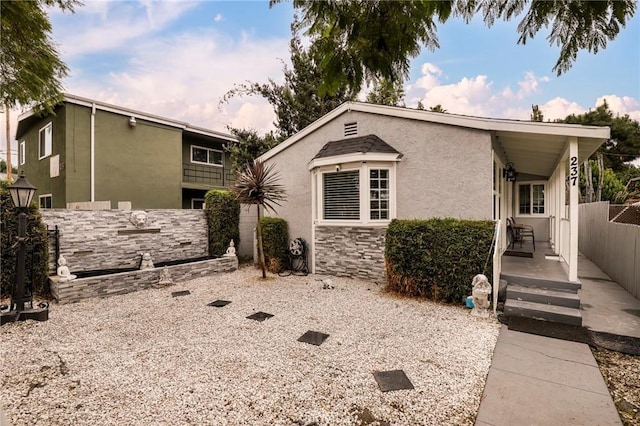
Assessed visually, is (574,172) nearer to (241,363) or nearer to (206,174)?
(241,363)

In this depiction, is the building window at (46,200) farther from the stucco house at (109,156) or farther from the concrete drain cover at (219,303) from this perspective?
the concrete drain cover at (219,303)

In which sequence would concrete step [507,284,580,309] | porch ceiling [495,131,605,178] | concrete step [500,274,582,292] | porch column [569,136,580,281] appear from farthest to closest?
1. porch ceiling [495,131,605,178]
2. porch column [569,136,580,281]
3. concrete step [500,274,582,292]
4. concrete step [507,284,580,309]

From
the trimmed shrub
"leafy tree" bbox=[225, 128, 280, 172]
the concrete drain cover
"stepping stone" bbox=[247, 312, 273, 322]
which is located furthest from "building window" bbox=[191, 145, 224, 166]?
"stepping stone" bbox=[247, 312, 273, 322]

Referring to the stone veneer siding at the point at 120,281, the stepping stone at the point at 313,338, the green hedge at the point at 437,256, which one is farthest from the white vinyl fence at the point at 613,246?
the stone veneer siding at the point at 120,281

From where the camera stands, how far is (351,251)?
26.6 ft

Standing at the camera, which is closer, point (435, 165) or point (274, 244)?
point (435, 165)

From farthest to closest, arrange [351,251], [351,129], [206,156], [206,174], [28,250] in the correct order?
[206,156]
[206,174]
[351,129]
[351,251]
[28,250]

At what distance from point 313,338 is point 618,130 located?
2904cm

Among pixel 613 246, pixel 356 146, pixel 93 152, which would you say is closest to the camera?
pixel 356 146

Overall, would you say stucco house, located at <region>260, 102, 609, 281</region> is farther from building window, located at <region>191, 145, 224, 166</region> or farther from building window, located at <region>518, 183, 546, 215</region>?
building window, located at <region>191, 145, 224, 166</region>

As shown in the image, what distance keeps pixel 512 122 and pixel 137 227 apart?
9725 millimetres

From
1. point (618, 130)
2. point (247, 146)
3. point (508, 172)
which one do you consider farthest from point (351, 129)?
point (618, 130)

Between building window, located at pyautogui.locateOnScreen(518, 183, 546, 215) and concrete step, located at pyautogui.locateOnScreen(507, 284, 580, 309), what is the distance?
8.18 meters

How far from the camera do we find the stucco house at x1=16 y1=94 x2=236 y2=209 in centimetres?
1091
